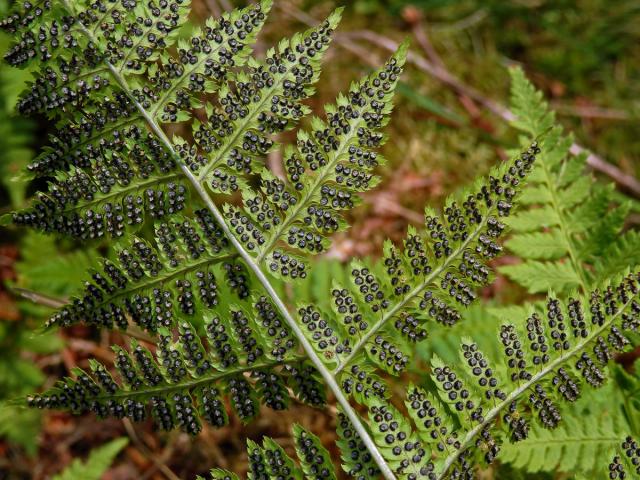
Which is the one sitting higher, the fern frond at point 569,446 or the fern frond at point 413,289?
the fern frond at point 413,289

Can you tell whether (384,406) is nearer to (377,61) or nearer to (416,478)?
(416,478)

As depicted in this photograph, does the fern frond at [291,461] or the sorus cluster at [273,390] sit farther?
the sorus cluster at [273,390]

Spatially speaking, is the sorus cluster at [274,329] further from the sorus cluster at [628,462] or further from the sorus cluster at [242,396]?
the sorus cluster at [628,462]

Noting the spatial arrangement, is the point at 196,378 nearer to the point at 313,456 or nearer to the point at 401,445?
the point at 313,456

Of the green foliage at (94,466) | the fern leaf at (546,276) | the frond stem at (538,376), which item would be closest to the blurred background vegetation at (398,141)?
the green foliage at (94,466)

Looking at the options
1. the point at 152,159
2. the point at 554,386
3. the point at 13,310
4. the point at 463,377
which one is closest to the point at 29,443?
the point at 13,310

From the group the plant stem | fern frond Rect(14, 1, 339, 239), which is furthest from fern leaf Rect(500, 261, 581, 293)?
fern frond Rect(14, 1, 339, 239)

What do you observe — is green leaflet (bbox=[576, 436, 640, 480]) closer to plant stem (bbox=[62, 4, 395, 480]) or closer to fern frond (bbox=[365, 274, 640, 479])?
fern frond (bbox=[365, 274, 640, 479])
